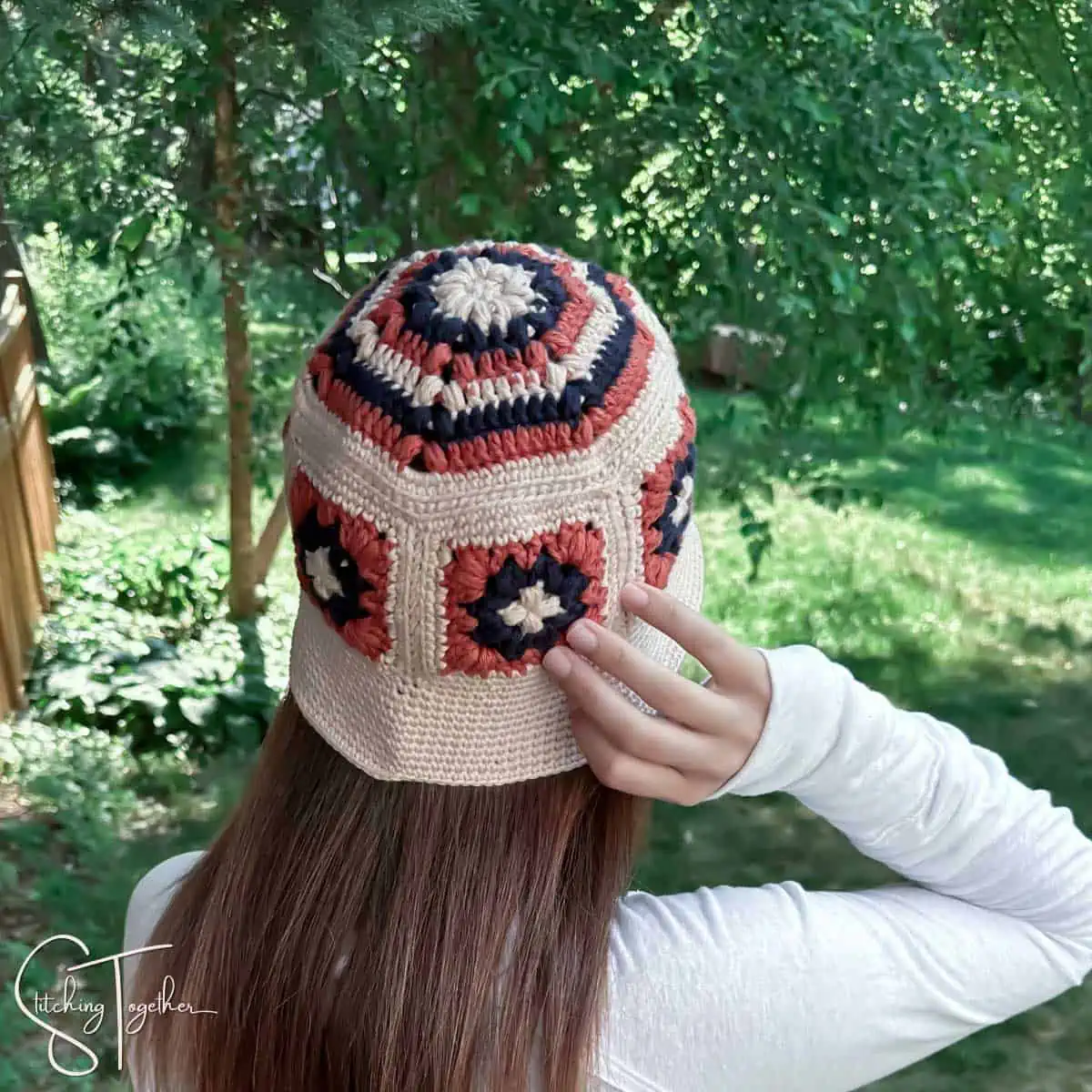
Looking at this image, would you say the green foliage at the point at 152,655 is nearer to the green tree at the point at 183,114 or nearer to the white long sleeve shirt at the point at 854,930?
the green tree at the point at 183,114

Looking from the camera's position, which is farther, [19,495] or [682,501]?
[19,495]

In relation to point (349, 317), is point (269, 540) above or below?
below

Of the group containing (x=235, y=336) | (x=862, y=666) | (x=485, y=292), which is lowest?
(x=862, y=666)

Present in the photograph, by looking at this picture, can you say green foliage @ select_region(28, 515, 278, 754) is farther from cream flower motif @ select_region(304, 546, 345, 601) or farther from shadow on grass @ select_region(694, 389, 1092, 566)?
cream flower motif @ select_region(304, 546, 345, 601)

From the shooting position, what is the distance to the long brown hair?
978 millimetres

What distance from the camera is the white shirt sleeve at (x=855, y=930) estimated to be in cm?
95

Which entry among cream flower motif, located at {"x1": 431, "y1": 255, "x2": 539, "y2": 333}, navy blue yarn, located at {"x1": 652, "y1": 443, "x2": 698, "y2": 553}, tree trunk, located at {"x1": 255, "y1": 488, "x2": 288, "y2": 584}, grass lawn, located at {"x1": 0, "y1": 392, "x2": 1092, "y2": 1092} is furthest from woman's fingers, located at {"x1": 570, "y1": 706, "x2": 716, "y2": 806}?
tree trunk, located at {"x1": 255, "y1": 488, "x2": 288, "y2": 584}

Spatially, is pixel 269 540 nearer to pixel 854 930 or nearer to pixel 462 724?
pixel 462 724

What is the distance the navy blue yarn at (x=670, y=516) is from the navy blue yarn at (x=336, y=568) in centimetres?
25

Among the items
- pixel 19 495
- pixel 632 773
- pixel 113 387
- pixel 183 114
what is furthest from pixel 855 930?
pixel 113 387

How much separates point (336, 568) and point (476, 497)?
5.9 inches

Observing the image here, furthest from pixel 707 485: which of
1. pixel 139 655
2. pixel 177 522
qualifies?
pixel 177 522

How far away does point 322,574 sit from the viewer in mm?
991

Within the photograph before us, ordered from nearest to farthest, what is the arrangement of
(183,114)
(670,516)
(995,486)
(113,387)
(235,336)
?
(670,516)
(183,114)
(235,336)
(113,387)
(995,486)
